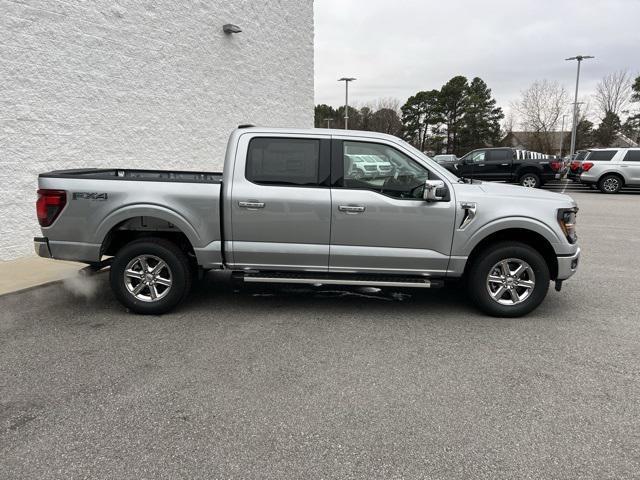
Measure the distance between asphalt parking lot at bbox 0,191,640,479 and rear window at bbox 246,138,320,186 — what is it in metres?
1.28

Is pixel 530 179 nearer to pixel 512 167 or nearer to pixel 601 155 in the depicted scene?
pixel 512 167

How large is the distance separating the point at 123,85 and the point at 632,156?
63.4ft

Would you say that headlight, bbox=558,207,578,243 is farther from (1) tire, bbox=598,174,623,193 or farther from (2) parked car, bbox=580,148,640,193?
(1) tire, bbox=598,174,623,193

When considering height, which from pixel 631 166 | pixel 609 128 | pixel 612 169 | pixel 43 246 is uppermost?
pixel 609 128

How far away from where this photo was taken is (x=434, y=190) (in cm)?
455

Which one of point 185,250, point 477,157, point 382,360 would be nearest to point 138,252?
point 185,250

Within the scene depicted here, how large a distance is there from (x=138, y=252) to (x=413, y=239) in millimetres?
2865

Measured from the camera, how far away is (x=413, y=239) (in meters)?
4.71

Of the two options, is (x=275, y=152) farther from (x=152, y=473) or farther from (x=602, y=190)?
(x=602, y=190)

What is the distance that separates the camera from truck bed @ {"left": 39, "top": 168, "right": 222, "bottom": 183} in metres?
4.69

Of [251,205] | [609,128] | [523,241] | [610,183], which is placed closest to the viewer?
[251,205]

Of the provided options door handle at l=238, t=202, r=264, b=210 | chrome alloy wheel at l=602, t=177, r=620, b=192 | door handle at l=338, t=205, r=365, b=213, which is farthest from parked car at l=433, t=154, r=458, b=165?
door handle at l=238, t=202, r=264, b=210

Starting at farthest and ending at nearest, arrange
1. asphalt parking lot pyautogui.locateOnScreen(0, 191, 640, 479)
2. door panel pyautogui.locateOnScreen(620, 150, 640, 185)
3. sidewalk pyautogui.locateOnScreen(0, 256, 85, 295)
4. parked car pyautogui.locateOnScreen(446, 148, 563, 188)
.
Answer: parked car pyautogui.locateOnScreen(446, 148, 563, 188) < door panel pyautogui.locateOnScreen(620, 150, 640, 185) < sidewalk pyautogui.locateOnScreen(0, 256, 85, 295) < asphalt parking lot pyautogui.locateOnScreen(0, 191, 640, 479)

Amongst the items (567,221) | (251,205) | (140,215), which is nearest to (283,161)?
(251,205)
